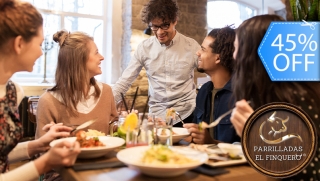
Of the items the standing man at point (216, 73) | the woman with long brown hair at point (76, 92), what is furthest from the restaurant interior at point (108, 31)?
the woman with long brown hair at point (76, 92)

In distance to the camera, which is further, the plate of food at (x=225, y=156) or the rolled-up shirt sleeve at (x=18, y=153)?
the rolled-up shirt sleeve at (x=18, y=153)

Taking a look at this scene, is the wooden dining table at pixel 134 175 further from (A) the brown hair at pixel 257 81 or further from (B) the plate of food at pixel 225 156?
(A) the brown hair at pixel 257 81

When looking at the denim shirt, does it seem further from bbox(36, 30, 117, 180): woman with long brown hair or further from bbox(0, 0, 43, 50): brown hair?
bbox(0, 0, 43, 50): brown hair

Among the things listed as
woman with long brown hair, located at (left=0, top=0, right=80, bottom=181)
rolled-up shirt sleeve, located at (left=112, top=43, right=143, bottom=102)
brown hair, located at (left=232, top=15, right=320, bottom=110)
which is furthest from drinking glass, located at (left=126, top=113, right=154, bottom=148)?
rolled-up shirt sleeve, located at (left=112, top=43, right=143, bottom=102)

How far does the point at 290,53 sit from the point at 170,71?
1.85m

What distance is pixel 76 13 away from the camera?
4285 millimetres

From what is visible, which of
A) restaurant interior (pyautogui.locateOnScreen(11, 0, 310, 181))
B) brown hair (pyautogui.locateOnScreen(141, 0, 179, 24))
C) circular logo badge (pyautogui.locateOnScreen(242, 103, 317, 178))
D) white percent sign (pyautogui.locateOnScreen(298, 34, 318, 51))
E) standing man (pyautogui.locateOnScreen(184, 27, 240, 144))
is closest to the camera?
circular logo badge (pyautogui.locateOnScreen(242, 103, 317, 178))

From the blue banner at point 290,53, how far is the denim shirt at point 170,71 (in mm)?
1750

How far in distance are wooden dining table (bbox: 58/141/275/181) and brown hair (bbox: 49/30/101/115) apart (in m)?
0.69

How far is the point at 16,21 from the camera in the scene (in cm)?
115

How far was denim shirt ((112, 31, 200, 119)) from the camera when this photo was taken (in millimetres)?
2736

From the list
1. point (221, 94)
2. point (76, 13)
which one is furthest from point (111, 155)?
point (76, 13)

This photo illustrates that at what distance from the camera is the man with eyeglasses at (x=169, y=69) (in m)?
2.71

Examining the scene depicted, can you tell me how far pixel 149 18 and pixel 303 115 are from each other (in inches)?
75.5
